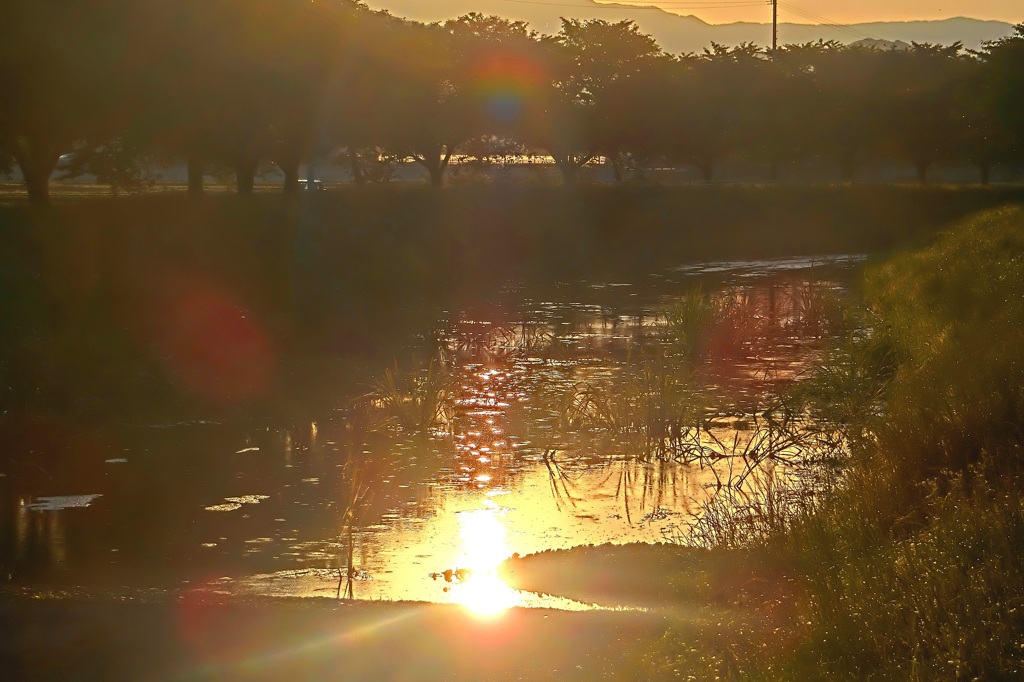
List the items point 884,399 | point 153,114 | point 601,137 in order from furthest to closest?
point 601,137
point 153,114
point 884,399

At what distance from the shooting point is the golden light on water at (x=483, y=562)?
9.28 meters

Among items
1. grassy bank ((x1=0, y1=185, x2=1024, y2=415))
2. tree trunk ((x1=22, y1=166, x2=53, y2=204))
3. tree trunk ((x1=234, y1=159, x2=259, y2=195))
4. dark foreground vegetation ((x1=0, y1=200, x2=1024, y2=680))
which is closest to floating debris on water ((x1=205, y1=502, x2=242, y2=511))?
dark foreground vegetation ((x1=0, y1=200, x2=1024, y2=680))

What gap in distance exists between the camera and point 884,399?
16906 mm

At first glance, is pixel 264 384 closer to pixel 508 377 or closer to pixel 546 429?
pixel 508 377

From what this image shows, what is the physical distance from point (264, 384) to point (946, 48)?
2945 inches

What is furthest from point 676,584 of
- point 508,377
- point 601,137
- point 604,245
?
point 601,137

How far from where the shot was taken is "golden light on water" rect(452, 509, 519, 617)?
9.28m

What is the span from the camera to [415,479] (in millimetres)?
14477

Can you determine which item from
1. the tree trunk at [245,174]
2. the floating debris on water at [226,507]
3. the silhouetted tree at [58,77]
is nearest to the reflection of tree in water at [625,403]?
the floating debris on water at [226,507]

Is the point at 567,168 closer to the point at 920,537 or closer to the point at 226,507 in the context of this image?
the point at 226,507

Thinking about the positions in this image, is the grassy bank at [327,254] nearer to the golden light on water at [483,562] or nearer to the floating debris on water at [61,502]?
the floating debris on water at [61,502]

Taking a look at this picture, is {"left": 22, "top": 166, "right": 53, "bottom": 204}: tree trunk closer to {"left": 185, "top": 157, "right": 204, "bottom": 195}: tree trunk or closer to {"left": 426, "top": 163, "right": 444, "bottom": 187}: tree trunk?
{"left": 185, "top": 157, "right": 204, "bottom": 195}: tree trunk

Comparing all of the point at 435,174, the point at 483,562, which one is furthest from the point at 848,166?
the point at 483,562

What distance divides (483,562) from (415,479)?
347 centimetres
